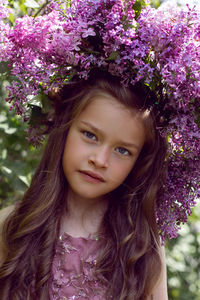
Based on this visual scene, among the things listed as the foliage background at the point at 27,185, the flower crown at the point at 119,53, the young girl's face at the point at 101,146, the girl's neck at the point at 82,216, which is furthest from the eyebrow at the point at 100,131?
the foliage background at the point at 27,185

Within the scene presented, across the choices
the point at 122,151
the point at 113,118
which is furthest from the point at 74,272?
the point at 113,118

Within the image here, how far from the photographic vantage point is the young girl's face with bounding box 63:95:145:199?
1682 millimetres

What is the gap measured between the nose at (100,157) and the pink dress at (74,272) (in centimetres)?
37

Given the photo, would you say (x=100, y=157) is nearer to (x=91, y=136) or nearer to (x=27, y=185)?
(x=91, y=136)

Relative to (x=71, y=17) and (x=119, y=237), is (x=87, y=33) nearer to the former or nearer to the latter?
(x=71, y=17)

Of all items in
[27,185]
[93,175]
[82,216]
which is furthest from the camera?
[27,185]

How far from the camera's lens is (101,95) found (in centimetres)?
174

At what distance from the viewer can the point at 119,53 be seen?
5.24ft

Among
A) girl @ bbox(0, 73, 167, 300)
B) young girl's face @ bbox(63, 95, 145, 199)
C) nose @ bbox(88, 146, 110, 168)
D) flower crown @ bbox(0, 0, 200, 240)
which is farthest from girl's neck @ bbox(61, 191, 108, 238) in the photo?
flower crown @ bbox(0, 0, 200, 240)

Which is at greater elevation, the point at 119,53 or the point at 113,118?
the point at 119,53

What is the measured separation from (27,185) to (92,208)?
1.67 ft

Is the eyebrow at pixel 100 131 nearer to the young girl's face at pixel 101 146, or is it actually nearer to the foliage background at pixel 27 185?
the young girl's face at pixel 101 146

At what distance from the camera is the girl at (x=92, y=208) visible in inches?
67.4

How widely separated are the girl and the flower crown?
0.11 meters
